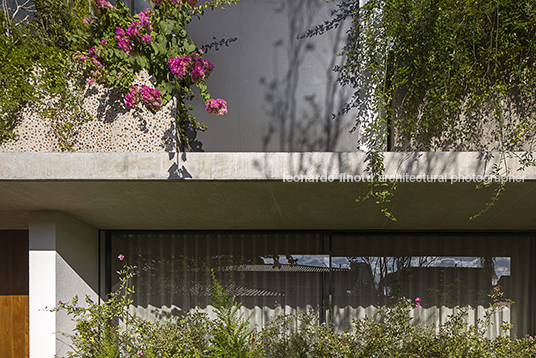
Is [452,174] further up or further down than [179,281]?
further up

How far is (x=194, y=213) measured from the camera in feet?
10.7

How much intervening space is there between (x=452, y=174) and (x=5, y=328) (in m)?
5.59

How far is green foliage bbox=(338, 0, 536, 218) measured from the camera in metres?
2.45

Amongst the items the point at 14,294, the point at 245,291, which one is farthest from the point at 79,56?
the point at 14,294

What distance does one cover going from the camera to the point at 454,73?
250 centimetres

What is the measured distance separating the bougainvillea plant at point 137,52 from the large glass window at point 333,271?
2.00m

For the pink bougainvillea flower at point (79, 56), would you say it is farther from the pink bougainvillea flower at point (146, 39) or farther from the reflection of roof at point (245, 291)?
the reflection of roof at point (245, 291)

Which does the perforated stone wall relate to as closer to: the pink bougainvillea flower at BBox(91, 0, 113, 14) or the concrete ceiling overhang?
the concrete ceiling overhang

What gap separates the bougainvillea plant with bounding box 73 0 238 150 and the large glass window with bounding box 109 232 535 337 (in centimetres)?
200

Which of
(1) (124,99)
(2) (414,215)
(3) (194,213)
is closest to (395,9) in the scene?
(2) (414,215)

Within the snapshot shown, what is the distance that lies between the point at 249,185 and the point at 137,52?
1360 mm

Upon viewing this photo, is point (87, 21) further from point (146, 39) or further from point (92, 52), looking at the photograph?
point (146, 39)

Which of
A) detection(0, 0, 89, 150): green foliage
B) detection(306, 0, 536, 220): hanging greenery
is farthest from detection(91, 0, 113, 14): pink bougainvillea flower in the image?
detection(306, 0, 536, 220): hanging greenery

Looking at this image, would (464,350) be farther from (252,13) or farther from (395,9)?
(252,13)
